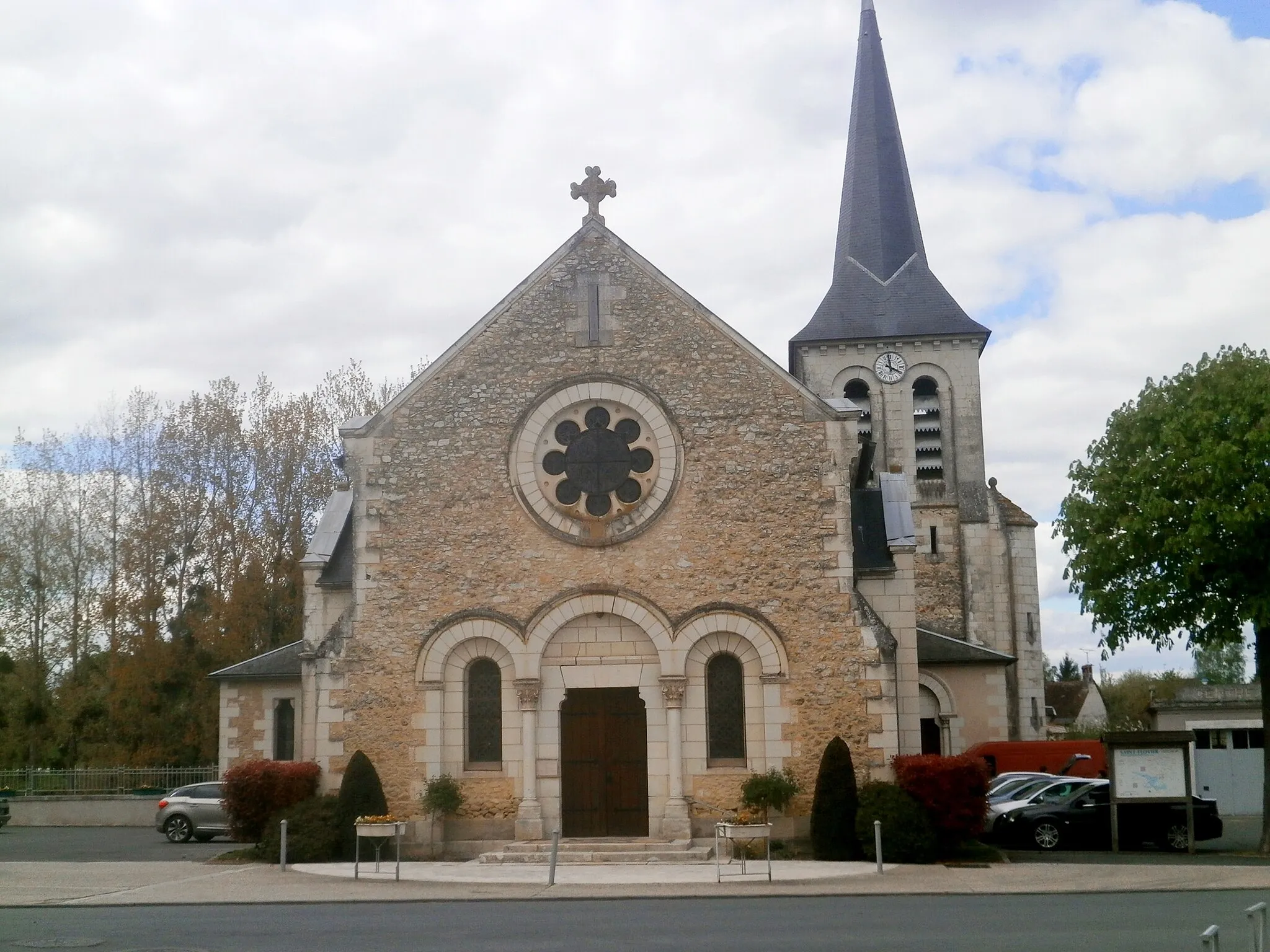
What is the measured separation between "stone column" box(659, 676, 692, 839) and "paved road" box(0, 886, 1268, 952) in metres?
4.64

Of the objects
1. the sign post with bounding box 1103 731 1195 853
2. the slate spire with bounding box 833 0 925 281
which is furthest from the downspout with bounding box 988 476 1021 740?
the sign post with bounding box 1103 731 1195 853

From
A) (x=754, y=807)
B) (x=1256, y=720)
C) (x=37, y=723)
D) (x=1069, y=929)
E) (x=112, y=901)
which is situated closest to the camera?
(x=1069, y=929)

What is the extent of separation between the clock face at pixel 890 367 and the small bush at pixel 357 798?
24.8m

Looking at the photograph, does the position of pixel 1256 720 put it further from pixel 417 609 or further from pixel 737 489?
pixel 417 609

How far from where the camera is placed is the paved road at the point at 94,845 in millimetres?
22781

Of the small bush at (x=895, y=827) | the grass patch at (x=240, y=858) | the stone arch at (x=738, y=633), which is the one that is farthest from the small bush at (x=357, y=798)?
the small bush at (x=895, y=827)

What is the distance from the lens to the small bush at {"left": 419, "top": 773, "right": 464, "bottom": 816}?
19.6 metres

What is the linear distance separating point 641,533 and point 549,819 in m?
4.66

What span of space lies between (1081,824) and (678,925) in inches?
476

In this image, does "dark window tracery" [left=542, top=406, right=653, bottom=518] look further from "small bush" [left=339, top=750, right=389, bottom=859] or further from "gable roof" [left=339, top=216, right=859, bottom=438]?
"small bush" [left=339, top=750, right=389, bottom=859]

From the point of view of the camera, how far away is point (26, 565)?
4012 cm

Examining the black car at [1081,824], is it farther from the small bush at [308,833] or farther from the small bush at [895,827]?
the small bush at [308,833]

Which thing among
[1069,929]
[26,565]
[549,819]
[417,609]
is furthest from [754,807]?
[26,565]

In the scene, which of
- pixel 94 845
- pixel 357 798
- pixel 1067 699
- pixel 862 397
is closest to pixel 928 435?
pixel 862 397
